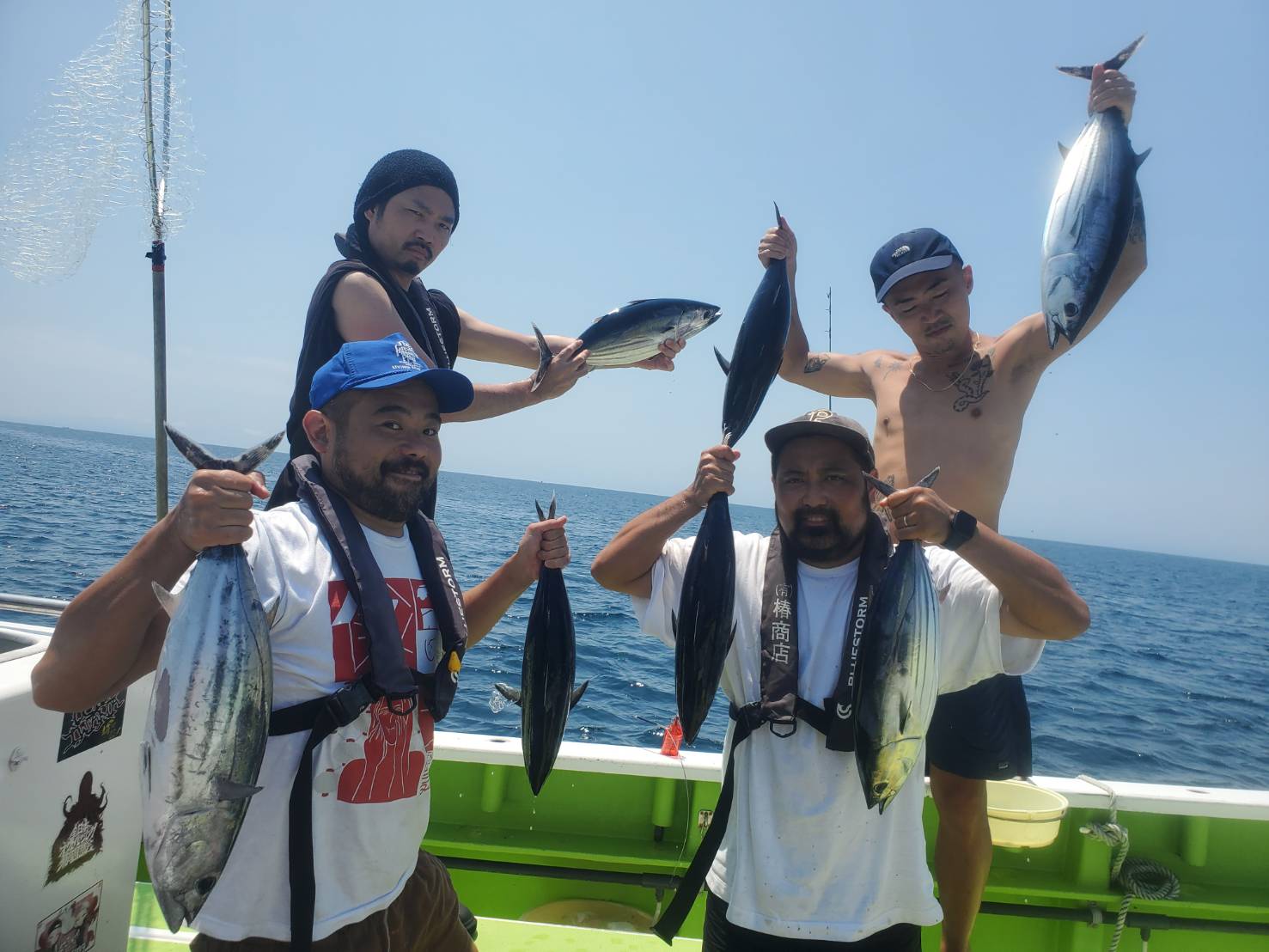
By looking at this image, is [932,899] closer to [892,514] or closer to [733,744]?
[733,744]

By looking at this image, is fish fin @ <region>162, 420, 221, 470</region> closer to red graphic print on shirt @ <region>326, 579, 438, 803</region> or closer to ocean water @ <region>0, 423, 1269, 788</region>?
red graphic print on shirt @ <region>326, 579, 438, 803</region>

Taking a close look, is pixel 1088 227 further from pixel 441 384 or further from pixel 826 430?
pixel 441 384

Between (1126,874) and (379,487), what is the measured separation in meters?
4.28

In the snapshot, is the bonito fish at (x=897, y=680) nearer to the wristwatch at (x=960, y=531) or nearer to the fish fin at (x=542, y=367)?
the wristwatch at (x=960, y=531)

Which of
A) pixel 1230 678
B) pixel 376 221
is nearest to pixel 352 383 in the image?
pixel 376 221

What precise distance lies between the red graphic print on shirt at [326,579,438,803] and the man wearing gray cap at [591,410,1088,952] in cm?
73

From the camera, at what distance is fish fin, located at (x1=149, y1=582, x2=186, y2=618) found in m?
1.65

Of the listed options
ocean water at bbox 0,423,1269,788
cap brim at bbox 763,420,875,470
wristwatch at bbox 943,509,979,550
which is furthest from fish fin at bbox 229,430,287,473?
wristwatch at bbox 943,509,979,550

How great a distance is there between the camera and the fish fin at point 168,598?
1.65 meters

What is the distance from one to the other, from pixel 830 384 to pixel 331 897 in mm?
2916

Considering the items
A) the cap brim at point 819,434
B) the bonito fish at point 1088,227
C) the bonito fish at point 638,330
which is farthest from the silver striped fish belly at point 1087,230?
the bonito fish at point 638,330

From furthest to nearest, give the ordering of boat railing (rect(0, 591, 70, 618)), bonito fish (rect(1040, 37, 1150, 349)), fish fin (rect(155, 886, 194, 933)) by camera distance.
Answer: boat railing (rect(0, 591, 70, 618)) → bonito fish (rect(1040, 37, 1150, 349)) → fish fin (rect(155, 886, 194, 933))

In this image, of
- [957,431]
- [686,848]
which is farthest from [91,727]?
[957,431]

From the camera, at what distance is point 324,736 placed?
1.87m
